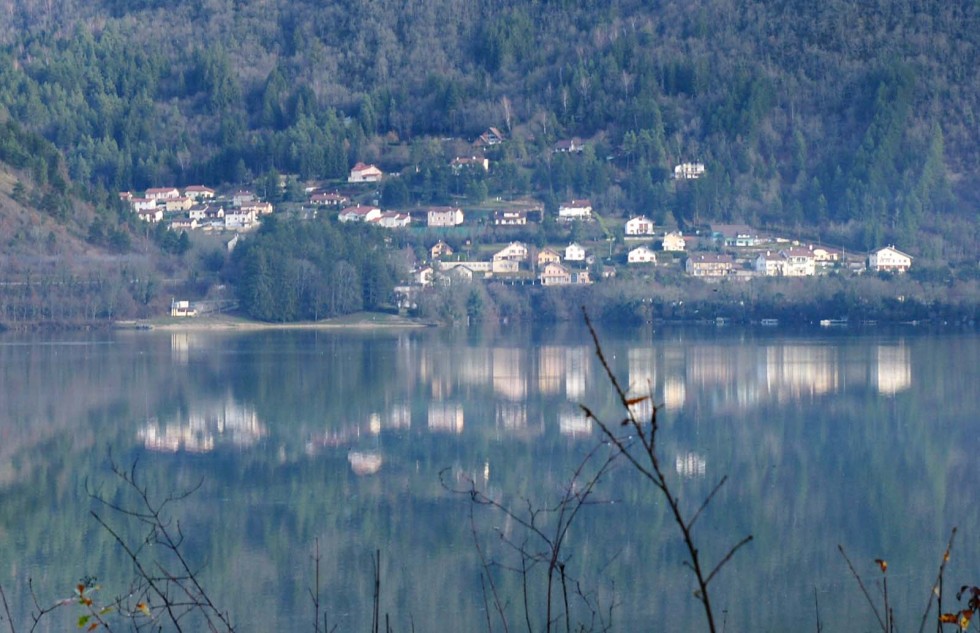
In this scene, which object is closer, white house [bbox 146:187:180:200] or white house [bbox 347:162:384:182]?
white house [bbox 146:187:180:200]

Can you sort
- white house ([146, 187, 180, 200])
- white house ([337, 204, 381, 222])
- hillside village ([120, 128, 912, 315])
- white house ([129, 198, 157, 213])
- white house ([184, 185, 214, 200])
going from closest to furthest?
1. hillside village ([120, 128, 912, 315])
2. white house ([337, 204, 381, 222])
3. white house ([129, 198, 157, 213])
4. white house ([146, 187, 180, 200])
5. white house ([184, 185, 214, 200])

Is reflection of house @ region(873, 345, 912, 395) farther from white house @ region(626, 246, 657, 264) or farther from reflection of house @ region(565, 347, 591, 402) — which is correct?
white house @ region(626, 246, 657, 264)

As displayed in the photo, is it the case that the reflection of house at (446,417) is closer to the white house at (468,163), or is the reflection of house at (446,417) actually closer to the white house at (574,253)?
the white house at (574,253)

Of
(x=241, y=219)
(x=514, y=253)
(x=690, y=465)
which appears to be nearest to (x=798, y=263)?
(x=514, y=253)

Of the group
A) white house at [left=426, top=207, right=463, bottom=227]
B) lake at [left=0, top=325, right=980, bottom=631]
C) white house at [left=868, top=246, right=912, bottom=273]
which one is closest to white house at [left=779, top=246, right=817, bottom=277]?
white house at [left=868, top=246, right=912, bottom=273]

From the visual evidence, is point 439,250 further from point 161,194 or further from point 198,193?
point 161,194

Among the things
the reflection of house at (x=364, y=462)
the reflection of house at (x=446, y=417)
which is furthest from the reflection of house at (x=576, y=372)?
the reflection of house at (x=364, y=462)

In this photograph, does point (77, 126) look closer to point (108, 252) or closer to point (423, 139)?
point (423, 139)
